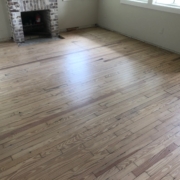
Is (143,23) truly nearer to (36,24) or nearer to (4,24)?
(36,24)

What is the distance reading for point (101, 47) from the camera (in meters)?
4.25

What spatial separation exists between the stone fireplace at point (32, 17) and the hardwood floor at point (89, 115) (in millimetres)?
721

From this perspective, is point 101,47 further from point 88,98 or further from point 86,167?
point 86,167

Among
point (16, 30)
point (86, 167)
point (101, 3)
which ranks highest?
point (101, 3)

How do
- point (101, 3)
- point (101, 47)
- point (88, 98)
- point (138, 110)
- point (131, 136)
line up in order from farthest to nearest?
point (101, 3), point (101, 47), point (88, 98), point (138, 110), point (131, 136)

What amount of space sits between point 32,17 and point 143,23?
8.91ft

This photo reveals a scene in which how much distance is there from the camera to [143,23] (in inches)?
174

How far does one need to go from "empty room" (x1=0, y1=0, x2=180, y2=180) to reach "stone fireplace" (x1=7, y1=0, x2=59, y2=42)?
0.07 feet

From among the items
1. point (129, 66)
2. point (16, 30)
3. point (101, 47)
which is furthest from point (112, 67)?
point (16, 30)

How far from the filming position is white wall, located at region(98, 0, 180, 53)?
154 inches

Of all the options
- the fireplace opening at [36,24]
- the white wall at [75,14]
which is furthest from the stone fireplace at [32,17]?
the white wall at [75,14]

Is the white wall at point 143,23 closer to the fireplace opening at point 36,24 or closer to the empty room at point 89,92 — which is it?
the empty room at point 89,92

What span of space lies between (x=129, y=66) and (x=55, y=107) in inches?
64.5

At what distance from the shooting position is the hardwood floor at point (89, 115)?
1719mm
